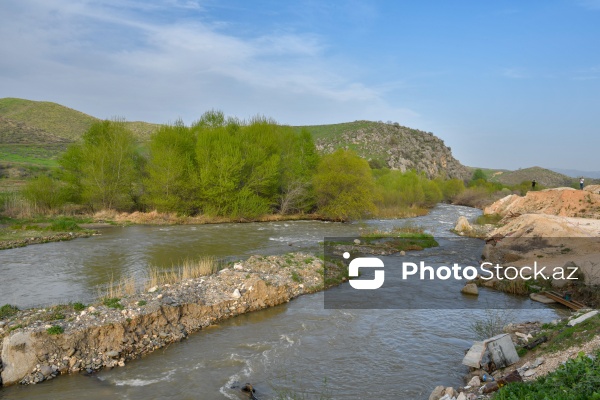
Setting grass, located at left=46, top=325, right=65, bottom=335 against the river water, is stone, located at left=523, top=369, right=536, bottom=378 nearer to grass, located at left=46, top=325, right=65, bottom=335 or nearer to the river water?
the river water

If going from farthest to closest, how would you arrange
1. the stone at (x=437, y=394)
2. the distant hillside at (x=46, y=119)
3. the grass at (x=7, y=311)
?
the distant hillside at (x=46, y=119) < the grass at (x=7, y=311) < the stone at (x=437, y=394)

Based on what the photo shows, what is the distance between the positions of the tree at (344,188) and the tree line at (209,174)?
0.10 meters

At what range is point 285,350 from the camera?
37.1 feet

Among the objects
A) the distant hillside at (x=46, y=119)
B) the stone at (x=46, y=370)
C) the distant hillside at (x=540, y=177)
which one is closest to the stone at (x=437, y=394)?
the stone at (x=46, y=370)

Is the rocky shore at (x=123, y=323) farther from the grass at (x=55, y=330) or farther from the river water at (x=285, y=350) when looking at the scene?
the river water at (x=285, y=350)

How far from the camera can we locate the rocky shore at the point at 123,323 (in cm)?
964

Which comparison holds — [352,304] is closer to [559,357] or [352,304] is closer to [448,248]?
[559,357]

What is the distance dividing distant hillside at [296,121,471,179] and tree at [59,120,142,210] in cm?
6151

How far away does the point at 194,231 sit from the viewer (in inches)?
1288

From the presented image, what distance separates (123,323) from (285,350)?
4.44 metres

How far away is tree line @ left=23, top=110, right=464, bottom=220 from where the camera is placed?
38812mm

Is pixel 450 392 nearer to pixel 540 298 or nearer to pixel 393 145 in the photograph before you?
pixel 540 298

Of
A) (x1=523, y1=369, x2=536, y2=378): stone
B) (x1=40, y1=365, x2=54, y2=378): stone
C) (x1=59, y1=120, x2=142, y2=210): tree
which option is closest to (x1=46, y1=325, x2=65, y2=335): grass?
(x1=40, y1=365, x2=54, y2=378): stone

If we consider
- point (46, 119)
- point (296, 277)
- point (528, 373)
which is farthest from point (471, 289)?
point (46, 119)
